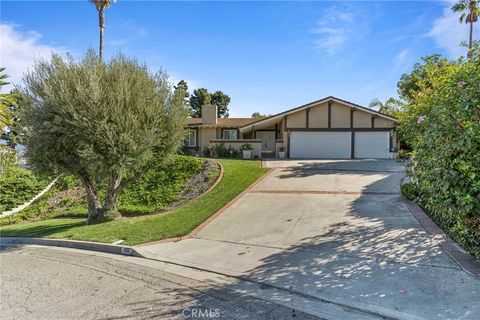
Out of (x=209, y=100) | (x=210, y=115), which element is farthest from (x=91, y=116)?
(x=209, y=100)

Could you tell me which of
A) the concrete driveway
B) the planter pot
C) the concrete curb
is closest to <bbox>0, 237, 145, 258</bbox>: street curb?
the concrete driveway

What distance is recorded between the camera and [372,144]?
24.7 meters

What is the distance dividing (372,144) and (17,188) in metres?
22.7

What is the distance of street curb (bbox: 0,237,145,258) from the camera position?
→ 26.9 ft

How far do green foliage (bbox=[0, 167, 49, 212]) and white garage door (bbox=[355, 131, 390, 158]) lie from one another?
20482mm

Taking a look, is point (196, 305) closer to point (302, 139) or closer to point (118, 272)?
point (118, 272)

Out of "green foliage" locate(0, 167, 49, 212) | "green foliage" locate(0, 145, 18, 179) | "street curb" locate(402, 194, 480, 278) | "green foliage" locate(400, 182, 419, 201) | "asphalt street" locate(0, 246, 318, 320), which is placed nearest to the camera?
"asphalt street" locate(0, 246, 318, 320)

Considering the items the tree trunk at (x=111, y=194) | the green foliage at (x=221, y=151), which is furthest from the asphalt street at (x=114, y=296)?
the green foliage at (x=221, y=151)

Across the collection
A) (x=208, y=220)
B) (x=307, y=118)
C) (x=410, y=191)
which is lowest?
(x=208, y=220)

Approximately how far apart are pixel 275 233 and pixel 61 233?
277 inches

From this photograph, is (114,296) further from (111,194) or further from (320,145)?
(320,145)

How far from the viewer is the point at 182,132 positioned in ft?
42.8

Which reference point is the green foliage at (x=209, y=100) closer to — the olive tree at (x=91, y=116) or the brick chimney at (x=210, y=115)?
the brick chimney at (x=210, y=115)

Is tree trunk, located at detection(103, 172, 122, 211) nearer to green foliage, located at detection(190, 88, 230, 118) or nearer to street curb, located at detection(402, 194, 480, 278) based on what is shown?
street curb, located at detection(402, 194, 480, 278)
